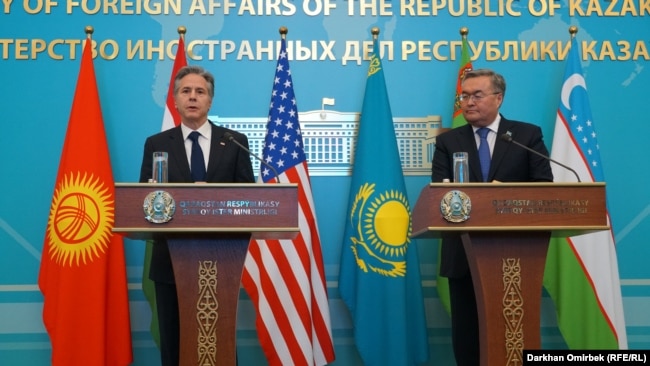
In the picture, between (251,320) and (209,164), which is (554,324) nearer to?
(251,320)

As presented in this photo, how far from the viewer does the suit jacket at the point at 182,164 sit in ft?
10.4

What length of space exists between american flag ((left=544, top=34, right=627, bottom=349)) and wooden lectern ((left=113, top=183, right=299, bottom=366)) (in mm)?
1925

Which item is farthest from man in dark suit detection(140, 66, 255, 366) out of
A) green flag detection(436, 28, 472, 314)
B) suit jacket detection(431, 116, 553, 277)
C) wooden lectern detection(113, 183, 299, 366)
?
green flag detection(436, 28, 472, 314)

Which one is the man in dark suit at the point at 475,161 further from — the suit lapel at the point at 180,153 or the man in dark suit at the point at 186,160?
the suit lapel at the point at 180,153

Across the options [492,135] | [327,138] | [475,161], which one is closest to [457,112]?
[327,138]

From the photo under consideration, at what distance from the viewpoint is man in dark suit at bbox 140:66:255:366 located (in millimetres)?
3143

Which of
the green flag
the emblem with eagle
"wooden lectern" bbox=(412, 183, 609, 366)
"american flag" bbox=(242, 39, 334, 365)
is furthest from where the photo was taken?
the green flag

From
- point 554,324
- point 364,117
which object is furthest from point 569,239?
point 364,117

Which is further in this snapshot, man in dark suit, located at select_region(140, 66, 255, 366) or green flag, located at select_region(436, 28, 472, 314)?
green flag, located at select_region(436, 28, 472, 314)

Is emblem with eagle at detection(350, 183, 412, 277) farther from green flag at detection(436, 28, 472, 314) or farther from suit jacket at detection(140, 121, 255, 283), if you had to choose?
suit jacket at detection(140, 121, 255, 283)

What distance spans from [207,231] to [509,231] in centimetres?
109

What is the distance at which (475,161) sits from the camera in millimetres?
3266

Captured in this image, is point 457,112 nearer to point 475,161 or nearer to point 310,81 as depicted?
point 310,81

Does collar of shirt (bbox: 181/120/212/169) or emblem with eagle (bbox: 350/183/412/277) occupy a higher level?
collar of shirt (bbox: 181/120/212/169)
